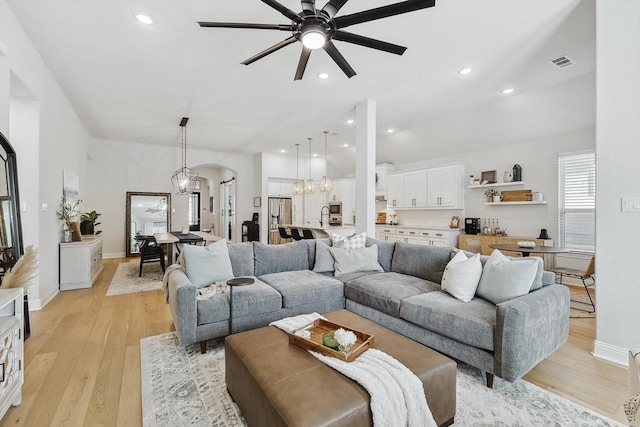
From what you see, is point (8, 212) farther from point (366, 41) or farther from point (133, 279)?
point (366, 41)

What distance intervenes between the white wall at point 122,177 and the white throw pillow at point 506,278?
26.0 feet

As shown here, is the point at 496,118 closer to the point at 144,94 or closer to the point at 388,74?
the point at 388,74

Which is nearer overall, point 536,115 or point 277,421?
point 277,421

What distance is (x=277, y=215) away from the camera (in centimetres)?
914

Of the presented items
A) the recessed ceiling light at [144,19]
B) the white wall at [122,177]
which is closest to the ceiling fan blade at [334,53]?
the recessed ceiling light at [144,19]

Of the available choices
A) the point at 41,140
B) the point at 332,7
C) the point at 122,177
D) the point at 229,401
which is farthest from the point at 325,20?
the point at 122,177

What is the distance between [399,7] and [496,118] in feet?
14.4

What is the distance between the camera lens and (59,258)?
4539mm

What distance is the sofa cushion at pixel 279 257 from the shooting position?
355 cm

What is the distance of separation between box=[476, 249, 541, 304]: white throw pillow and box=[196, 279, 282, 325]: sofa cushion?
6.14ft

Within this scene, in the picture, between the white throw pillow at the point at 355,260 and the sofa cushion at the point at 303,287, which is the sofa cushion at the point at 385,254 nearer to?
the white throw pillow at the point at 355,260

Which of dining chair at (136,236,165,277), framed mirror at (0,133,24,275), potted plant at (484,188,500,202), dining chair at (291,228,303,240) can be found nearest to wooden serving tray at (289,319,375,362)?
framed mirror at (0,133,24,275)

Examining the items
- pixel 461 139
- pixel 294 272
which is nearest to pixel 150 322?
pixel 294 272

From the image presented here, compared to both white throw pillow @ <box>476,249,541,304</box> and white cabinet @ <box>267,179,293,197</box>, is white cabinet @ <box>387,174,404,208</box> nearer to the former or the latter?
white cabinet @ <box>267,179,293,197</box>
